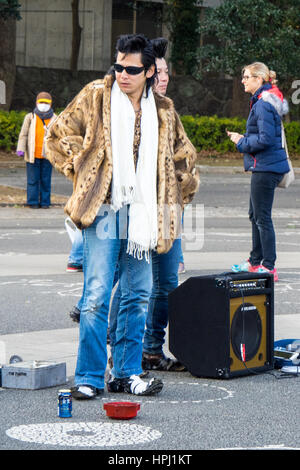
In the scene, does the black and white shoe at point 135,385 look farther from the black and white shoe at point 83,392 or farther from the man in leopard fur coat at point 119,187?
the black and white shoe at point 83,392

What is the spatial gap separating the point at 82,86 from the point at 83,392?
35414mm

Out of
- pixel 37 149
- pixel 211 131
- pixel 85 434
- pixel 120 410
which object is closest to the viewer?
pixel 85 434

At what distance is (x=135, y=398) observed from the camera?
6.28 metres

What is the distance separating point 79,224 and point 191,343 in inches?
48.0

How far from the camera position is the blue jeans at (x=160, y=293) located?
693cm

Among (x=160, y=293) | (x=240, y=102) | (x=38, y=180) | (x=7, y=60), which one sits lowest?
(x=160, y=293)

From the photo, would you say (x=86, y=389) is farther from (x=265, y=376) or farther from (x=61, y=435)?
(x=265, y=376)

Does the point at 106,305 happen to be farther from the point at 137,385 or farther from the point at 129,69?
the point at 129,69

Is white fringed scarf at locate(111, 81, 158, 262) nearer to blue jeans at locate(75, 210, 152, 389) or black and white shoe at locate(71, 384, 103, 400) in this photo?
blue jeans at locate(75, 210, 152, 389)

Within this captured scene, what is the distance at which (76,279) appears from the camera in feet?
36.8

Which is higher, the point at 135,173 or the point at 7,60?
the point at 7,60

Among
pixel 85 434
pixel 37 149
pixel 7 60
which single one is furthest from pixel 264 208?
pixel 7 60

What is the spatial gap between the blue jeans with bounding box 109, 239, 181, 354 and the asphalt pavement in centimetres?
24
